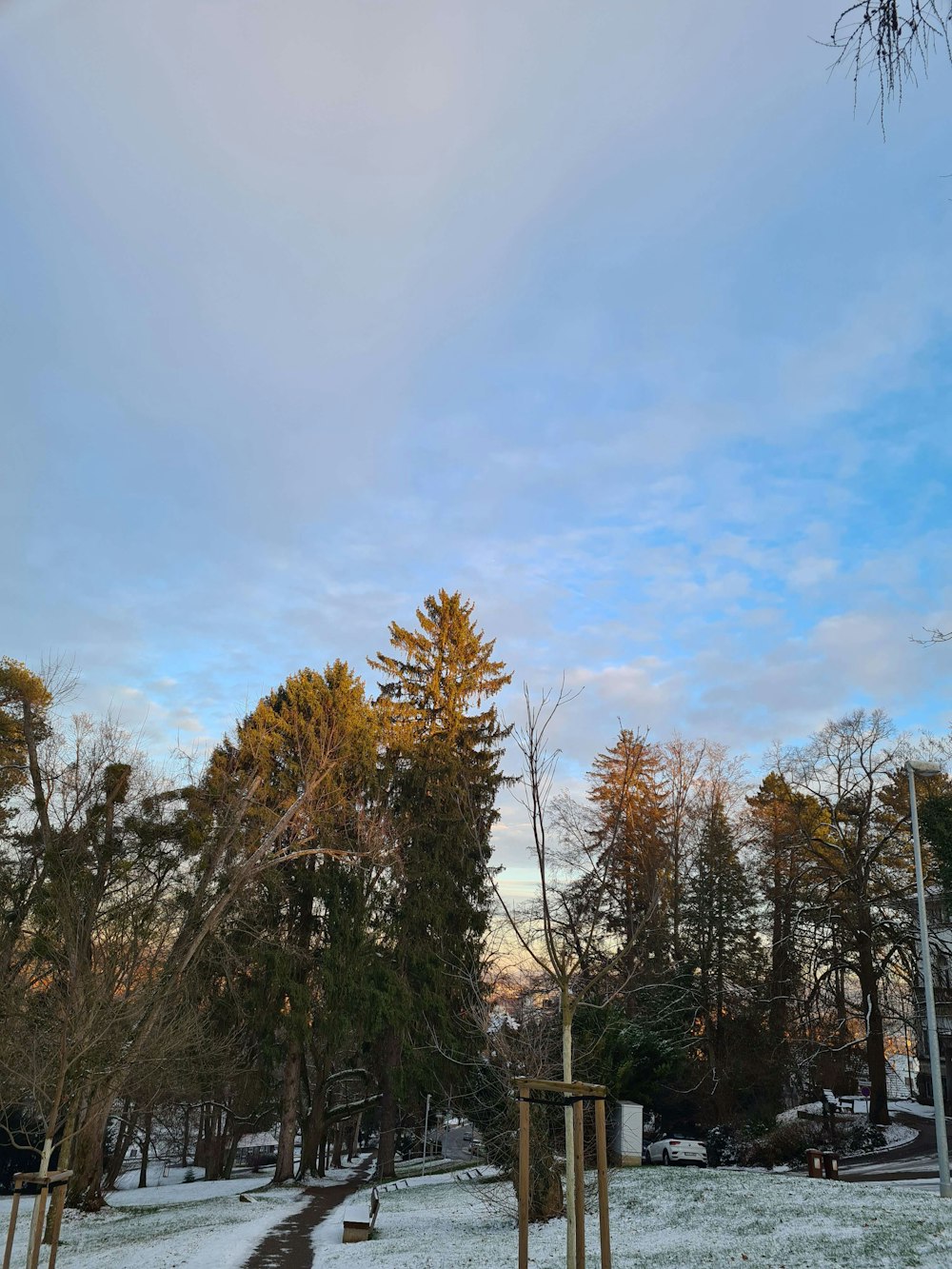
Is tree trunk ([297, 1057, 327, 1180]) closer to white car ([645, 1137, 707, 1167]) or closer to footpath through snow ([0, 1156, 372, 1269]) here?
footpath through snow ([0, 1156, 372, 1269])

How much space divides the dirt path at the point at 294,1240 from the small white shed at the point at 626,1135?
7.29m

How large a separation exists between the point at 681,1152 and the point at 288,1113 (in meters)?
11.6

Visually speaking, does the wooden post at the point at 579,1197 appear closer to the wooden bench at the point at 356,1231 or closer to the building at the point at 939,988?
Answer: the wooden bench at the point at 356,1231

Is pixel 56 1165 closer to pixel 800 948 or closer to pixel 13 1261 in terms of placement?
pixel 13 1261

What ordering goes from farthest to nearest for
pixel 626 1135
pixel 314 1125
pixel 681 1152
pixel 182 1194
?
pixel 182 1194 → pixel 314 1125 → pixel 681 1152 → pixel 626 1135

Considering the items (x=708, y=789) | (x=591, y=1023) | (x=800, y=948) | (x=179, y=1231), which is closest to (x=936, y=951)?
(x=800, y=948)

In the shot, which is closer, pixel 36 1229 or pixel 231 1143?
pixel 36 1229

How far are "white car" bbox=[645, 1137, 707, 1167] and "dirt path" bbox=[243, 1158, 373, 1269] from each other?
935 centimetres

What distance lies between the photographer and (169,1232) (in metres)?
16.4

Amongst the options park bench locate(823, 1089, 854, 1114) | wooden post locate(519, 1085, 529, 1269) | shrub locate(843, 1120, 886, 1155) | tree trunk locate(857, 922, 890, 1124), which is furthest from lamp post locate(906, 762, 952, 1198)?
park bench locate(823, 1089, 854, 1114)

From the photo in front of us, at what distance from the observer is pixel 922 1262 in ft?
28.9

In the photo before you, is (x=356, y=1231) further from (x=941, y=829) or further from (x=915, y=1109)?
(x=915, y=1109)

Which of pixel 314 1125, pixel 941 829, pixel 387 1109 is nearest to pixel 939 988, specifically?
pixel 941 829

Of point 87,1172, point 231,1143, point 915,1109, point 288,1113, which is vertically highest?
point 288,1113
